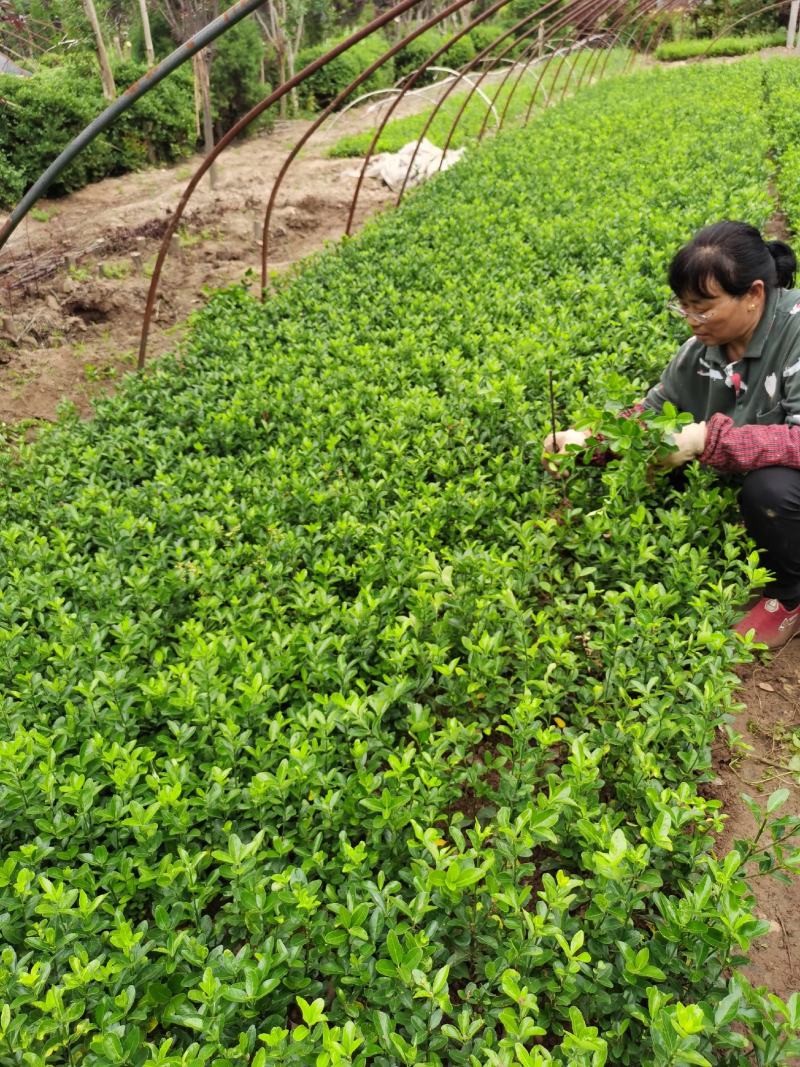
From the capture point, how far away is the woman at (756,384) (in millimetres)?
2702

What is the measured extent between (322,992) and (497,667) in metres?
1.02

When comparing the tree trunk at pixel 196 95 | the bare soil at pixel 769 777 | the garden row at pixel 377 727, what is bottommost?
the bare soil at pixel 769 777

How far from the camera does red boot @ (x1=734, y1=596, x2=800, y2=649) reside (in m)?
2.86

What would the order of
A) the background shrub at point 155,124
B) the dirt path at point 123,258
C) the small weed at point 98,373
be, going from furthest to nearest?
the background shrub at point 155,124
the dirt path at point 123,258
the small weed at point 98,373

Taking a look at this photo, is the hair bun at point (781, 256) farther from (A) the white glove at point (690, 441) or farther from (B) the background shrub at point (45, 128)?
(B) the background shrub at point (45, 128)

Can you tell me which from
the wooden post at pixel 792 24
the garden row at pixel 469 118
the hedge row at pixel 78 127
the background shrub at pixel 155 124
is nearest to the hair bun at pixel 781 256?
the garden row at pixel 469 118

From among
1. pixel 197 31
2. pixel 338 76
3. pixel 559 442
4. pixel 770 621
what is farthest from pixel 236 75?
pixel 770 621

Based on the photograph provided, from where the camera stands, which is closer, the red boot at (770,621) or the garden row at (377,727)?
the garden row at (377,727)

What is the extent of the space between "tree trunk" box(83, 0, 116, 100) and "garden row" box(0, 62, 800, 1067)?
41.7 feet

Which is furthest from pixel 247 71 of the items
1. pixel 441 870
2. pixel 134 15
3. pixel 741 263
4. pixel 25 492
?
pixel 441 870

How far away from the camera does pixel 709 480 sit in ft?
9.93

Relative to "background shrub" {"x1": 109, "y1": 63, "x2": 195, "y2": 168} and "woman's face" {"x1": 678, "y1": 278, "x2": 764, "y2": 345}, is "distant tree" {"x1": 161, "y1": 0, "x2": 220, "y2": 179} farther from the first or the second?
"woman's face" {"x1": 678, "y1": 278, "x2": 764, "y2": 345}

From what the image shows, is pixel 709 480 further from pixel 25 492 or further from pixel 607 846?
pixel 25 492

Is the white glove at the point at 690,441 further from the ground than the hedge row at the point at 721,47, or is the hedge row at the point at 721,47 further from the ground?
the hedge row at the point at 721,47
